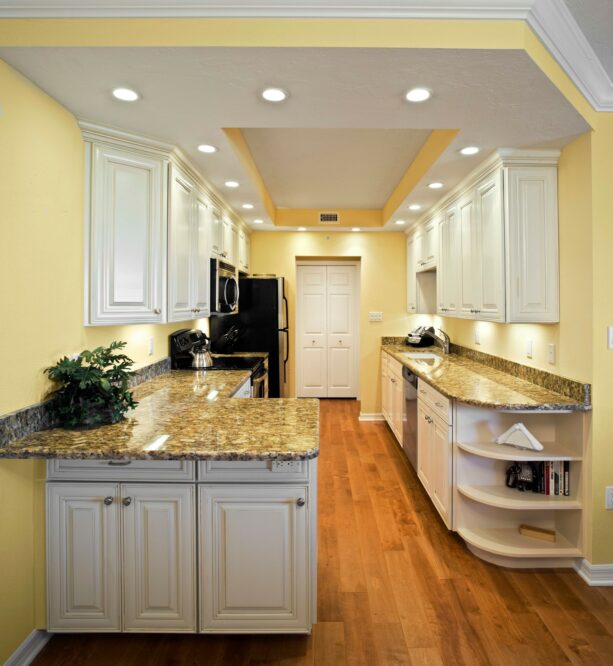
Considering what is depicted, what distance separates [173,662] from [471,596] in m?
1.39

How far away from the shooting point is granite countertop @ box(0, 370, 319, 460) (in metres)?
1.55

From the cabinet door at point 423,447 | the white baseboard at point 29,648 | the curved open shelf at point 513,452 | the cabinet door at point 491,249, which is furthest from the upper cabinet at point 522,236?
the white baseboard at point 29,648

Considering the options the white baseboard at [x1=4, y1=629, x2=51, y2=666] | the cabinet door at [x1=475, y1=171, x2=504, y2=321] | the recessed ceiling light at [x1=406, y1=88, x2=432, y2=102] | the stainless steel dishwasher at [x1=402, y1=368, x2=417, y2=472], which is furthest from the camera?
the stainless steel dishwasher at [x1=402, y1=368, x2=417, y2=472]

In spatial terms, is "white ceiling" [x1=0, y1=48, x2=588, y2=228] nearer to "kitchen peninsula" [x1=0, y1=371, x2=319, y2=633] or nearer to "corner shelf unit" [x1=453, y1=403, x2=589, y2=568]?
"kitchen peninsula" [x1=0, y1=371, x2=319, y2=633]

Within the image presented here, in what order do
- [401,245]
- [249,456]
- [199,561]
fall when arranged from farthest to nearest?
[401,245]
[199,561]
[249,456]

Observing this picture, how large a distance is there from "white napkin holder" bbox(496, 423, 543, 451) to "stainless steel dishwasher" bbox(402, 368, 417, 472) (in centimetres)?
112

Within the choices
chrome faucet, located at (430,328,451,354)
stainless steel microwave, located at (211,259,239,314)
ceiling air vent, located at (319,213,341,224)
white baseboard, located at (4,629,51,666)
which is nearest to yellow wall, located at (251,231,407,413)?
ceiling air vent, located at (319,213,341,224)

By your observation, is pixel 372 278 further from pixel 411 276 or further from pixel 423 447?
pixel 423 447

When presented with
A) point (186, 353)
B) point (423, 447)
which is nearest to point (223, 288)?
point (186, 353)

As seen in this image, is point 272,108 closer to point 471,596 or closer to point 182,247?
point 182,247

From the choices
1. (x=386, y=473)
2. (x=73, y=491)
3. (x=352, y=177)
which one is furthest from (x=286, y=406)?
(x=352, y=177)

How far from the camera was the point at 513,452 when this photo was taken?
2355 mm

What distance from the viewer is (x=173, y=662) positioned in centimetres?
171

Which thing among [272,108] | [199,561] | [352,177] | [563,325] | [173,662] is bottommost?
[173,662]
